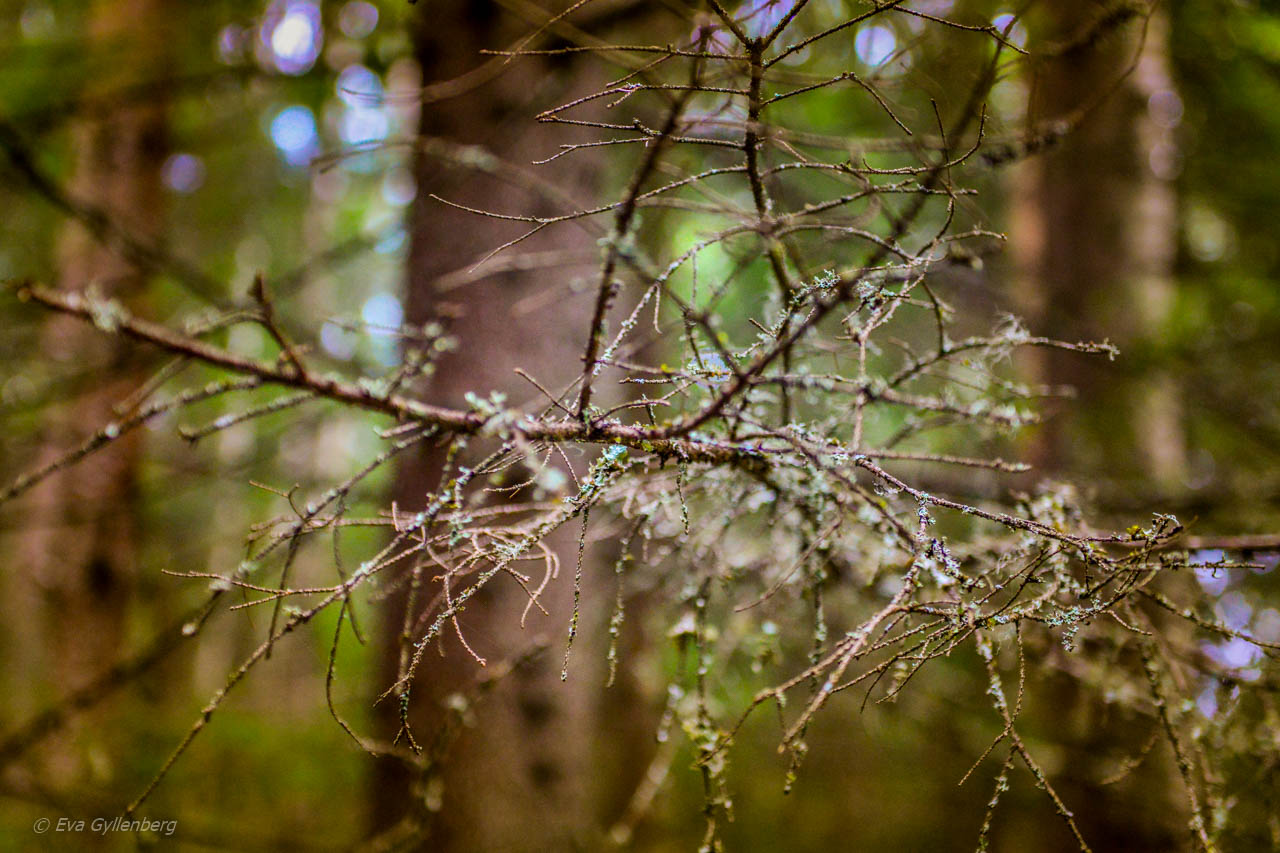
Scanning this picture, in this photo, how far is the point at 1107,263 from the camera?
3518 millimetres

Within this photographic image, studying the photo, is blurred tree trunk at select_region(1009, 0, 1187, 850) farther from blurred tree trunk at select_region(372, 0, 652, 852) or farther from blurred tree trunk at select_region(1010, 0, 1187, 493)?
blurred tree trunk at select_region(372, 0, 652, 852)

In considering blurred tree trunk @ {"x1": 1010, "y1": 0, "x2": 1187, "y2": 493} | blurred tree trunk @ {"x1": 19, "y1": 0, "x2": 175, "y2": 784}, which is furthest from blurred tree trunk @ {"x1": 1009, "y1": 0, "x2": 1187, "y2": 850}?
blurred tree trunk @ {"x1": 19, "y1": 0, "x2": 175, "y2": 784}

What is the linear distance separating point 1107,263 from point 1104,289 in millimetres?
163

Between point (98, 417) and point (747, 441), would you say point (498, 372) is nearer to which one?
point (747, 441)

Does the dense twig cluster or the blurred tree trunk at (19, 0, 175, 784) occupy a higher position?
the blurred tree trunk at (19, 0, 175, 784)

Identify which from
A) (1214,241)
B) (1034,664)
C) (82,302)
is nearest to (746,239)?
(82,302)

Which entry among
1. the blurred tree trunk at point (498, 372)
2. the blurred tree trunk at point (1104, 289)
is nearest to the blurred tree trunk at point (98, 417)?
the blurred tree trunk at point (498, 372)

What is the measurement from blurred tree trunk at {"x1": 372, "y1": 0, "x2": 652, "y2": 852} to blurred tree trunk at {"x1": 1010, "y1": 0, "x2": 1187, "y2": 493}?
2131 millimetres

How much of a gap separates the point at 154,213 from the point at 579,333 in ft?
11.5

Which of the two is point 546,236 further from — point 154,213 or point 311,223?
point 311,223

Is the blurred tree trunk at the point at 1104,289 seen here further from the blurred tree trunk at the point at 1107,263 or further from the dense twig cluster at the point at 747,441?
the dense twig cluster at the point at 747,441

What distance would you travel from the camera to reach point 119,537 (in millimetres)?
3908

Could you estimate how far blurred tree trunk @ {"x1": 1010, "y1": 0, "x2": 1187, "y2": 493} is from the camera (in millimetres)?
3172

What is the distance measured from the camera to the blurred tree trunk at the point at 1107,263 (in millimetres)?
3172
